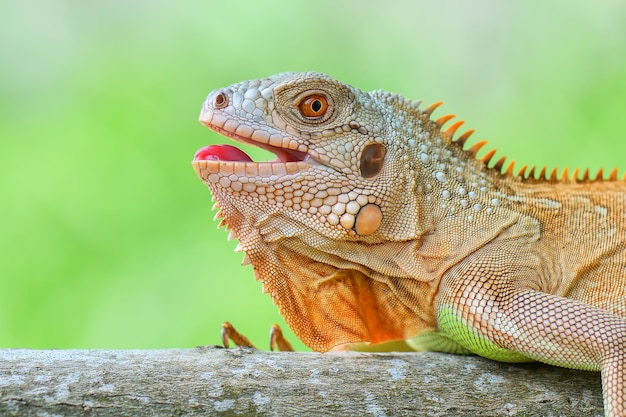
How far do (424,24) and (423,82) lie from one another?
21.2 inches

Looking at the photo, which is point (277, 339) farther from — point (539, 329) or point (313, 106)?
point (539, 329)

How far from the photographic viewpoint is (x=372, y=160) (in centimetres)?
321

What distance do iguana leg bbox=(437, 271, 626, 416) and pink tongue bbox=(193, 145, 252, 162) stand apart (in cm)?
110

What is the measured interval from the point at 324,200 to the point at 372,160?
0.30 metres

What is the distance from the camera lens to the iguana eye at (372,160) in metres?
3.18

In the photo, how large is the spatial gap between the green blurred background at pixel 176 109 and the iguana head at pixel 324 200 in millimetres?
2343

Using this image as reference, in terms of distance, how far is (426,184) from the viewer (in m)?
3.30

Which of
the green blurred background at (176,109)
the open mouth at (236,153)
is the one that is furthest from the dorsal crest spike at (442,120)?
the green blurred background at (176,109)

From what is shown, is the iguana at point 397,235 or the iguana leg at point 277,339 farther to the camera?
the iguana leg at point 277,339

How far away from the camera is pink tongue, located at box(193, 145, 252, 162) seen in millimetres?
3162

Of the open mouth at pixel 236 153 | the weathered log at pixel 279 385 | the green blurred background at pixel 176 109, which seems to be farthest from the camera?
the green blurred background at pixel 176 109

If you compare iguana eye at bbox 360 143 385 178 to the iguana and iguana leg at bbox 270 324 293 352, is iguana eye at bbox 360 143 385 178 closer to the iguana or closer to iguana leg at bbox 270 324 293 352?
the iguana

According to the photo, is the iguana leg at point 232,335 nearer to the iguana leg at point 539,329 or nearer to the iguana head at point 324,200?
the iguana head at point 324,200

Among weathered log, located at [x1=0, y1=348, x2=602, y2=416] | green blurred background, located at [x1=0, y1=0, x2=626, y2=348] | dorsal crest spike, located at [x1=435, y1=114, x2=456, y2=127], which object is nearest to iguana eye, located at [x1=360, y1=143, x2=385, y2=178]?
dorsal crest spike, located at [x1=435, y1=114, x2=456, y2=127]
